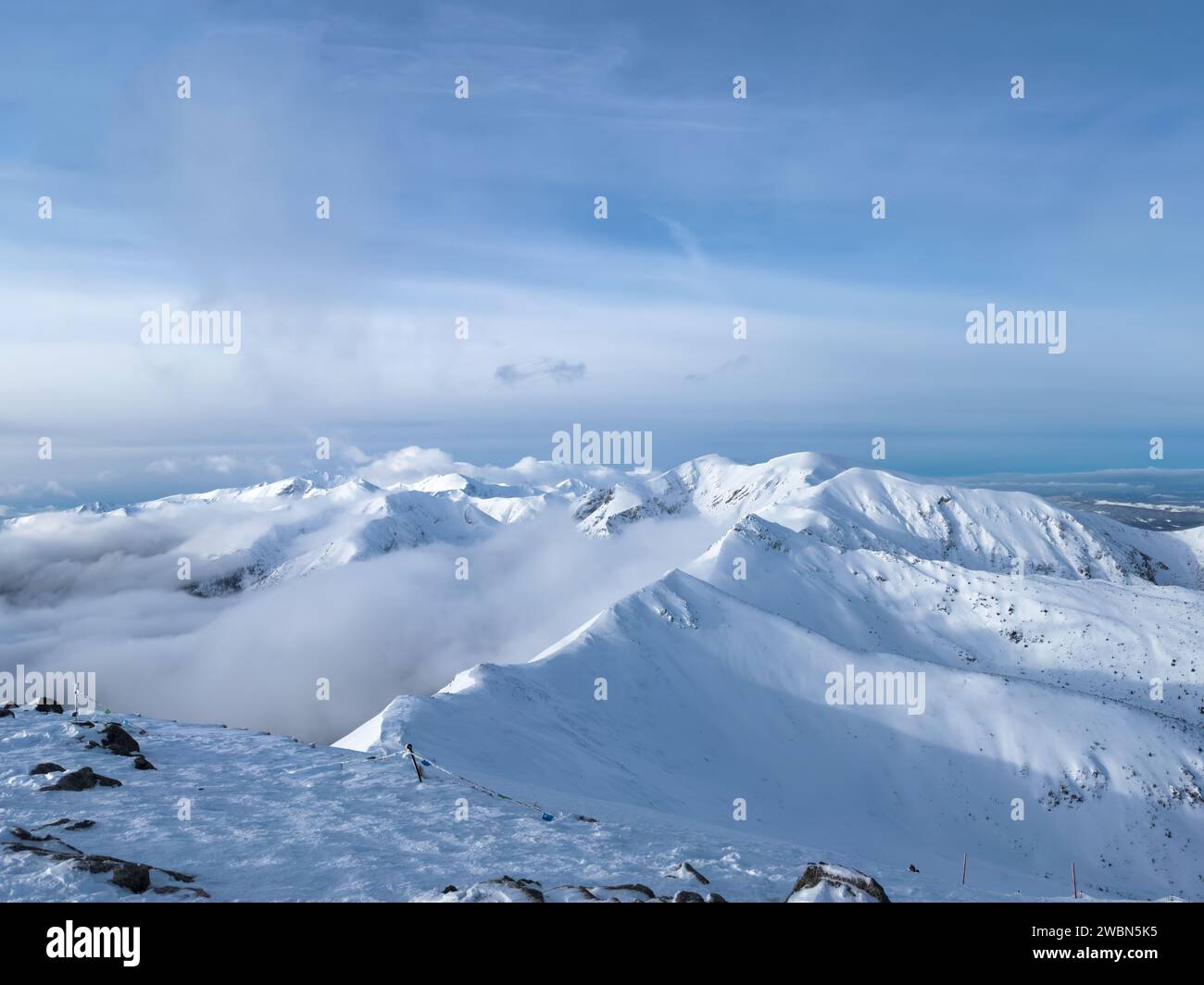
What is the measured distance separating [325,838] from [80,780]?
7.61m

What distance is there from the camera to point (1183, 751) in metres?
71.4

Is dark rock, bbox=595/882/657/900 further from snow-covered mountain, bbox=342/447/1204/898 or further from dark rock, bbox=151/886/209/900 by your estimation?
snow-covered mountain, bbox=342/447/1204/898

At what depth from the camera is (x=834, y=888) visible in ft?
39.6

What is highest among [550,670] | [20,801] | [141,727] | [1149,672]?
[20,801]

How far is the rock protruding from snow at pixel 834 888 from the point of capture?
38.8 feet

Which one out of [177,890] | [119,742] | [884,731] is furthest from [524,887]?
[884,731]

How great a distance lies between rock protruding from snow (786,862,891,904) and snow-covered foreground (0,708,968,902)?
6.83 feet

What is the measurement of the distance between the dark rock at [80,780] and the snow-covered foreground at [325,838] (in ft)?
0.79

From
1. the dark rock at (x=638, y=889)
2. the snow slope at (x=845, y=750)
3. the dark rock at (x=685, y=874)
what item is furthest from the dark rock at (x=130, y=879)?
the snow slope at (x=845, y=750)

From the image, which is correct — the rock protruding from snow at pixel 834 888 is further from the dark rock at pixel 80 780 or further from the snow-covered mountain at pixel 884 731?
the snow-covered mountain at pixel 884 731
